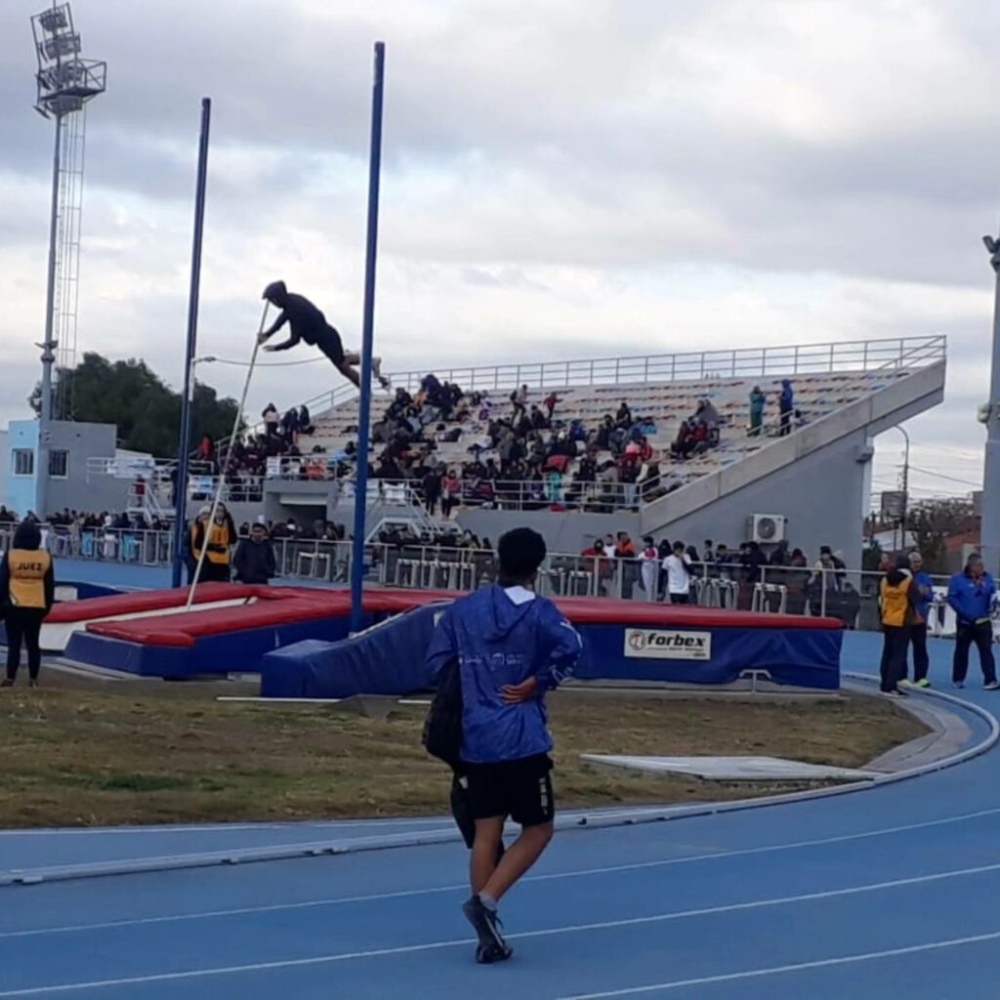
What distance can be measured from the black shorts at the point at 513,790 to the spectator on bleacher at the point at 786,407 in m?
37.5

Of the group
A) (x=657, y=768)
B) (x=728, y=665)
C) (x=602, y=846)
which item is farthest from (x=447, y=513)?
(x=602, y=846)

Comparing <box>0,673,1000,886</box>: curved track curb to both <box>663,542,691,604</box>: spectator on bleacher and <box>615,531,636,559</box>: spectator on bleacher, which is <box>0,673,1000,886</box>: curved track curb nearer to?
<box>663,542,691,604</box>: spectator on bleacher

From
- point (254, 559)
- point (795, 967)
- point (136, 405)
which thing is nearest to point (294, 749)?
point (795, 967)

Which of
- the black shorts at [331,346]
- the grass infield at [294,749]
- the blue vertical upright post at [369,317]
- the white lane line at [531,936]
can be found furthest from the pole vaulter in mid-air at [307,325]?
the white lane line at [531,936]

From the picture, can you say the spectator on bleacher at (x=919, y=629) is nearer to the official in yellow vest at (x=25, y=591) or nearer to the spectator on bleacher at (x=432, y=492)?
the official in yellow vest at (x=25, y=591)

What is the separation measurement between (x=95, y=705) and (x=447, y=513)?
Result: 27646 mm

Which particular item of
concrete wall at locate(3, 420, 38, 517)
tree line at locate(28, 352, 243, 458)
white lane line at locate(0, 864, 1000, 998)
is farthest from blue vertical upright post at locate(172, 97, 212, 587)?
tree line at locate(28, 352, 243, 458)

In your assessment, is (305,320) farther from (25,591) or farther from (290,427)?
(290,427)

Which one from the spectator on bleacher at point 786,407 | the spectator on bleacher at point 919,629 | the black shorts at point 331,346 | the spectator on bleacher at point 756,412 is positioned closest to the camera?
the black shorts at point 331,346

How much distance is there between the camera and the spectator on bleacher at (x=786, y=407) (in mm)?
44094

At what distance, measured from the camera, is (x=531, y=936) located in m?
7.54

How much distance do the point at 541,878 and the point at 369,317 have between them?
992 cm

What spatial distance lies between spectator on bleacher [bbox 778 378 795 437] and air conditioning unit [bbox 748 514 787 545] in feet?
8.10

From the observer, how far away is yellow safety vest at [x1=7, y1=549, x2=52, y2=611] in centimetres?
1641
